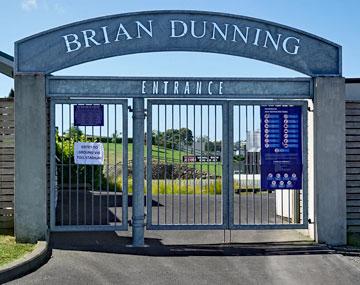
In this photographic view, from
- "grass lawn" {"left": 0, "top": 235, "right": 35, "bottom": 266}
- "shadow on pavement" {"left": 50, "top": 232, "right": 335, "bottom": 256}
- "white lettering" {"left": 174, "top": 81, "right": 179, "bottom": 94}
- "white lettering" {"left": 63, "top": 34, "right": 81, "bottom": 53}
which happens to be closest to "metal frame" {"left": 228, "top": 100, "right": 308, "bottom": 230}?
"shadow on pavement" {"left": 50, "top": 232, "right": 335, "bottom": 256}

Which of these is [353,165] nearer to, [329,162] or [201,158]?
[329,162]

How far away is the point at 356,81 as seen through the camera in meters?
11.1

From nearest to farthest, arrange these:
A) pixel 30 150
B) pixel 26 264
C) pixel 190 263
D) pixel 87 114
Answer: pixel 26 264, pixel 190 263, pixel 30 150, pixel 87 114

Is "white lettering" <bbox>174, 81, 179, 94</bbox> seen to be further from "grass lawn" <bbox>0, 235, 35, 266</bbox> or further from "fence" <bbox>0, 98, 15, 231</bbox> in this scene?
"grass lawn" <bbox>0, 235, 35, 266</bbox>

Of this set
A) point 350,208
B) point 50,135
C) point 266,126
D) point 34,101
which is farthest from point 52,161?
point 350,208

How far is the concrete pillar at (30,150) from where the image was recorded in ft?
29.9

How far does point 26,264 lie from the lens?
7.41 metres

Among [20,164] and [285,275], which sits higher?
[20,164]

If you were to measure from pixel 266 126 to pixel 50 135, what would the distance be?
3.99 metres

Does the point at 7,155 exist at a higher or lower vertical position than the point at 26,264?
higher

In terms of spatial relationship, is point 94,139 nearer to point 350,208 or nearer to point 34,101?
point 34,101

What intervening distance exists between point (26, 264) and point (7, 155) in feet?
10.0

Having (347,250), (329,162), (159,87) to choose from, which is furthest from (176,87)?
(347,250)

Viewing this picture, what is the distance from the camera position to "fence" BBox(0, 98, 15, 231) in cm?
978
